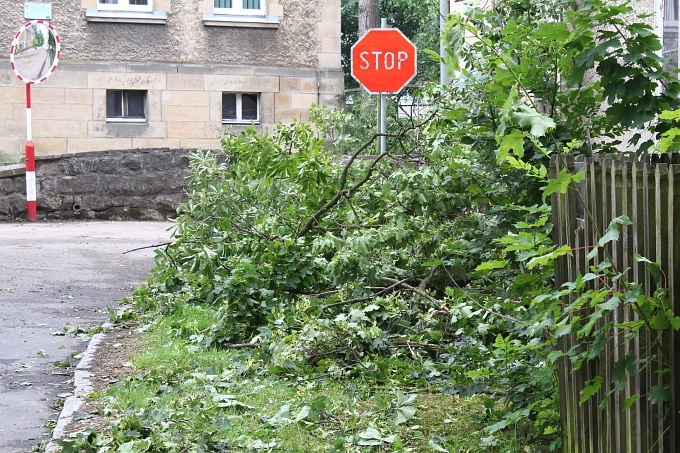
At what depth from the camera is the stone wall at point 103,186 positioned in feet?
61.7

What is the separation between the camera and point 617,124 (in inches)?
195

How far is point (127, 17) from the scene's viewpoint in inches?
906

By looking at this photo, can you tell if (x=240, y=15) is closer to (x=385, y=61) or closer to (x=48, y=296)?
(x=385, y=61)

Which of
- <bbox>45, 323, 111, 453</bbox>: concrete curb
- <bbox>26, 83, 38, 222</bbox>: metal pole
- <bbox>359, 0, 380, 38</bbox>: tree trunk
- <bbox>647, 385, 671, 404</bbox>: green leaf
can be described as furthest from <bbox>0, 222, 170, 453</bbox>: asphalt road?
<bbox>359, 0, 380, 38</bbox>: tree trunk

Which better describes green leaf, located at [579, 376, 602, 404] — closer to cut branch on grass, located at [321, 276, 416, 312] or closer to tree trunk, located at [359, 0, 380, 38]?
cut branch on grass, located at [321, 276, 416, 312]

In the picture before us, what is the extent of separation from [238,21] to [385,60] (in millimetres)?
9861

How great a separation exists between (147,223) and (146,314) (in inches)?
390

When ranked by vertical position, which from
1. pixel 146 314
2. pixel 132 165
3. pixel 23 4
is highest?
pixel 23 4

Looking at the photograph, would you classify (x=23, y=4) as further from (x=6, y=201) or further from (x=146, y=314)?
(x=146, y=314)

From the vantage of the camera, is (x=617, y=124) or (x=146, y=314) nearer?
(x=617, y=124)

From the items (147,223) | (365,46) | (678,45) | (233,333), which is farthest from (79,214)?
(678,45)

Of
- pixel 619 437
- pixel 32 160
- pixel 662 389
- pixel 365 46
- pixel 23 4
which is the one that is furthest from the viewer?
pixel 23 4

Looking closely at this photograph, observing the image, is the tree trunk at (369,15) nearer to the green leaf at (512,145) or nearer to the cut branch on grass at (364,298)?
the cut branch on grass at (364,298)

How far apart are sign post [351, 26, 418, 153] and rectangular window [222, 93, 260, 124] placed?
32.2ft
